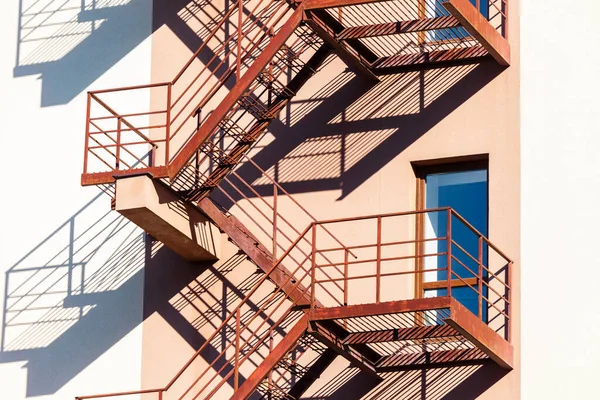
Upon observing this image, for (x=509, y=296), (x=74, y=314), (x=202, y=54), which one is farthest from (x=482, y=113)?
(x=74, y=314)

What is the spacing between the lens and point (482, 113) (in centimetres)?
2566

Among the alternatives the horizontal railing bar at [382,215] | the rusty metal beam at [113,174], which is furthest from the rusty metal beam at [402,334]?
the rusty metal beam at [113,174]

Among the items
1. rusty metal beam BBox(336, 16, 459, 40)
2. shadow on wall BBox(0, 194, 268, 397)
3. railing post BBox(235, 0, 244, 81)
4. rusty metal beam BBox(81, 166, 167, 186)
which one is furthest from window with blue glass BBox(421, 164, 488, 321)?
rusty metal beam BBox(81, 166, 167, 186)

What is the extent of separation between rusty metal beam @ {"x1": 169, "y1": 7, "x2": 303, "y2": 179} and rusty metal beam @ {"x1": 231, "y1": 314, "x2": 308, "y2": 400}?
110 inches

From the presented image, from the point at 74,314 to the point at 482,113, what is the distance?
6737 mm

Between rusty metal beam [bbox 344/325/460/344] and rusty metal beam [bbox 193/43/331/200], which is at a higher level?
rusty metal beam [bbox 193/43/331/200]

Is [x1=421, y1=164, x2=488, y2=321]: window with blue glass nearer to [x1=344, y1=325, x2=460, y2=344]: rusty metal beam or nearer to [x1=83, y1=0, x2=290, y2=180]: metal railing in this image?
[x1=344, y1=325, x2=460, y2=344]: rusty metal beam

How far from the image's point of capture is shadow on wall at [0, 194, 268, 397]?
2659cm

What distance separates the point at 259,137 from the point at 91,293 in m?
3.47

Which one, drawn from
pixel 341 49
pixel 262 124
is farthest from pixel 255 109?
pixel 341 49

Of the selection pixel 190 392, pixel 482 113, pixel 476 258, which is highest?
pixel 482 113

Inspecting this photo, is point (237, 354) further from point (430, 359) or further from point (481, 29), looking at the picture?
point (481, 29)

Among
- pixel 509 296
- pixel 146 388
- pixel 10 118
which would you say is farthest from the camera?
pixel 10 118
